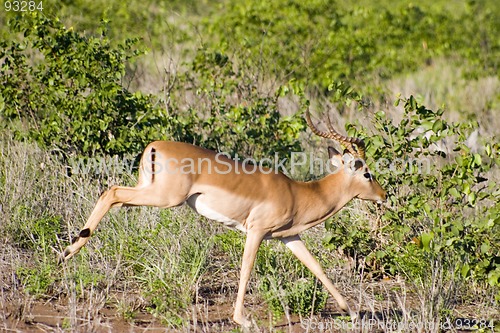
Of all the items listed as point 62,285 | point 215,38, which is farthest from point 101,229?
point 215,38

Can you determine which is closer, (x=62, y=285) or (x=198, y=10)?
(x=62, y=285)

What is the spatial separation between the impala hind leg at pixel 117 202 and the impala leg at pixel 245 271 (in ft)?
2.20

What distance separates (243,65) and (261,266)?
3349 millimetres

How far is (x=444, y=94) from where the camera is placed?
14.1 m

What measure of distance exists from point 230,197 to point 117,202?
816mm

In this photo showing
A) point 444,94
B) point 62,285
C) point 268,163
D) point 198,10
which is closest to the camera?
point 62,285

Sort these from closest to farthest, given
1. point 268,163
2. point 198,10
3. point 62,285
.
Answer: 1. point 62,285
2. point 268,163
3. point 198,10

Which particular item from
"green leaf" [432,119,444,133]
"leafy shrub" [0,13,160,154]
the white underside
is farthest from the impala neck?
"leafy shrub" [0,13,160,154]

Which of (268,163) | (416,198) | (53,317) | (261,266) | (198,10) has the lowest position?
(53,317)

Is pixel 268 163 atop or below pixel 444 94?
below

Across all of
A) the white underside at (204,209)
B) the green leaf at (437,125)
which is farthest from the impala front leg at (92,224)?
the green leaf at (437,125)

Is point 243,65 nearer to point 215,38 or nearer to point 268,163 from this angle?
point 268,163

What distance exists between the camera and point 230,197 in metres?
5.93

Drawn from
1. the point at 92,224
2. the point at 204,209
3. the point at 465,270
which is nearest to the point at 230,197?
the point at 204,209
